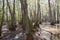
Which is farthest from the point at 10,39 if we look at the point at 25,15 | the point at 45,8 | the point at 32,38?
the point at 45,8

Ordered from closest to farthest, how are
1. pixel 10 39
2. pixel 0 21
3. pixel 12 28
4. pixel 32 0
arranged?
pixel 10 39, pixel 0 21, pixel 12 28, pixel 32 0

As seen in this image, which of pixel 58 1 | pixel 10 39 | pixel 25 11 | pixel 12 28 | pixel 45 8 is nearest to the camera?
pixel 25 11

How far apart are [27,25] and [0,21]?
307 cm

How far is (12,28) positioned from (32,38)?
14.2ft

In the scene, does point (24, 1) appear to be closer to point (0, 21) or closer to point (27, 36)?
point (27, 36)

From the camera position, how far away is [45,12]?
37.2 meters

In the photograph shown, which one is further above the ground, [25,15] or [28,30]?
[25,15]

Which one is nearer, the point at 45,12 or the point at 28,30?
the point at 28,30

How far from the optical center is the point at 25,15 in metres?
7.76

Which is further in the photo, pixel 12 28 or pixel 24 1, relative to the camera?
pixel 12 28

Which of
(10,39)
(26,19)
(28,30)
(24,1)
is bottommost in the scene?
(10,39)

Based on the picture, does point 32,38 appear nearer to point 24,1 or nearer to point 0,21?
point 24,1

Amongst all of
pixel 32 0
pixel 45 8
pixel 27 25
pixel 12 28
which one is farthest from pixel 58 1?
pixel 27 25

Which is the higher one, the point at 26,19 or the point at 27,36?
the point at 26,19
